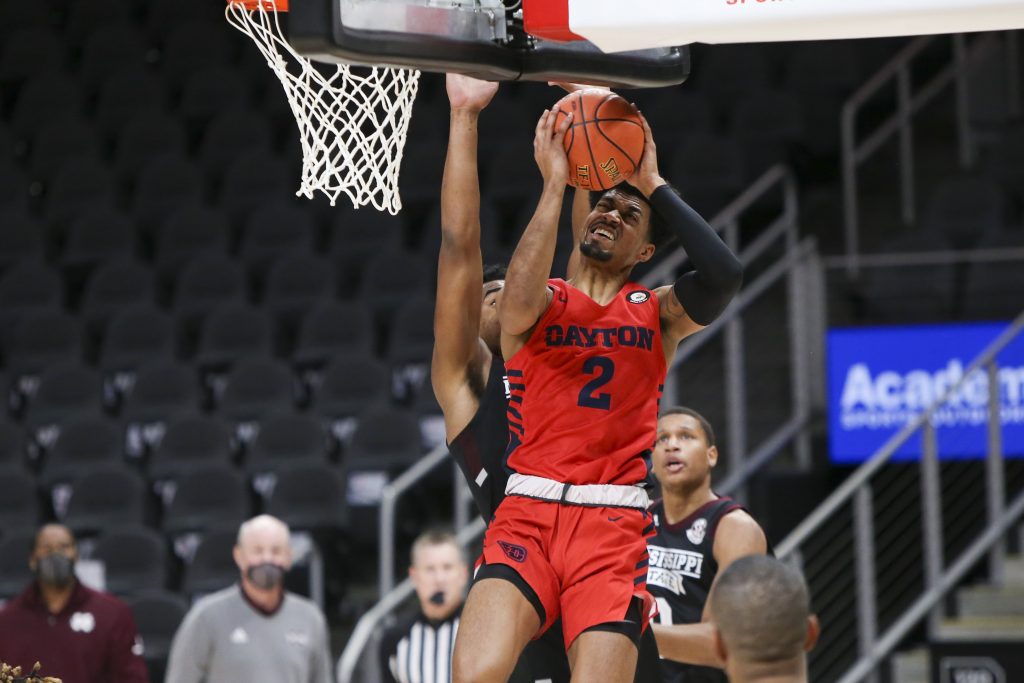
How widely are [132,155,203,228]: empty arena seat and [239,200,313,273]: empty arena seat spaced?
677mm

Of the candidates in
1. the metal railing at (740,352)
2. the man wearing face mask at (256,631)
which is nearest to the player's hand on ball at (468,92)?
the man wearing face mask at (256,631)

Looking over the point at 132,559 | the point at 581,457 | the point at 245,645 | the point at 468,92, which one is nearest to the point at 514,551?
the point at 581,457

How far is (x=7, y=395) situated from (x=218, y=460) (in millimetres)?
2303

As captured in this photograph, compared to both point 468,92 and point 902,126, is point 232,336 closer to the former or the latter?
point 902,126

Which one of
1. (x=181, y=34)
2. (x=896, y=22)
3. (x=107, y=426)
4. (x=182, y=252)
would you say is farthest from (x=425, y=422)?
(x=896, y=22)

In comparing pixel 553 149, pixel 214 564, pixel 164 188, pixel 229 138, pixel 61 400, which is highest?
pixel 229 138

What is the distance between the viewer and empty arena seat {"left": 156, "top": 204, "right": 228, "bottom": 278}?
12.5 metres

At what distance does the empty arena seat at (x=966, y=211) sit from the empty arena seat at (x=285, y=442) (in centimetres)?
411

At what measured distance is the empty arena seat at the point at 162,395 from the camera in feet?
36.8

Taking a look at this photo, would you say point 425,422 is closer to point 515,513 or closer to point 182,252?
point 182,252

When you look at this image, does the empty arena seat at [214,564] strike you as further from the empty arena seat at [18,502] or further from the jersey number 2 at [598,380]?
the jersey number 2 at [598,380]

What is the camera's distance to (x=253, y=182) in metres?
12.9

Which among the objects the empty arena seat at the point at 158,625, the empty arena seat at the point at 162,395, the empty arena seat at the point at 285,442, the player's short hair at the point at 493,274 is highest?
the player's short hair at the point at 493,274

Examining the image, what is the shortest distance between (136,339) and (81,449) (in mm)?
1065
